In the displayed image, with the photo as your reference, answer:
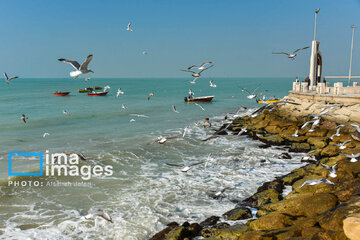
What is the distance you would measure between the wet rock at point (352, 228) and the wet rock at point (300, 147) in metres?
13.4

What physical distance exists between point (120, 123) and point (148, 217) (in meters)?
25.3

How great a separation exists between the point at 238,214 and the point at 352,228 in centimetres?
412

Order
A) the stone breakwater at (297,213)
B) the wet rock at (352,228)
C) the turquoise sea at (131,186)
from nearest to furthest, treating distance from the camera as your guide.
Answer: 1. the wet rock at (352,228)
2. the stone breakwater at (297,213)
3. the turquoise sea at (131,186)

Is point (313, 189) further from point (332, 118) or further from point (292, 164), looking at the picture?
point (332, 118)

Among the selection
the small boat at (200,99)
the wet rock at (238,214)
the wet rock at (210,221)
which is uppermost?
the small boat at (200,99)

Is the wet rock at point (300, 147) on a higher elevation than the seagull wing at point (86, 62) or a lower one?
lower

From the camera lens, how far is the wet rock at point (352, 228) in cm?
654

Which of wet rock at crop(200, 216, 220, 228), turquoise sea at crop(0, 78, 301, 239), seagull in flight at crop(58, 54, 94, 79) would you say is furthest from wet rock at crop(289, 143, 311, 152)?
seagull in flight at crop(58, 54, 94, 79)

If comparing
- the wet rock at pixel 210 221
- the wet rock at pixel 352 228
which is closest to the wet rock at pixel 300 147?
the wet rock at pixel 210 221

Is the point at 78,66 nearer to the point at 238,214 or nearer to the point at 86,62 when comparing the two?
the point at 86,62

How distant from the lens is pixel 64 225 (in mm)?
10617

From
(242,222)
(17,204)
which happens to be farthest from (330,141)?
(17,204)

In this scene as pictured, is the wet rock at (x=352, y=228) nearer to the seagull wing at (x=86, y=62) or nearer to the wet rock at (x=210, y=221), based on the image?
the wet rock at (x=210, y=221)

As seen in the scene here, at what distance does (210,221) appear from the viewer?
1019 centimetres
